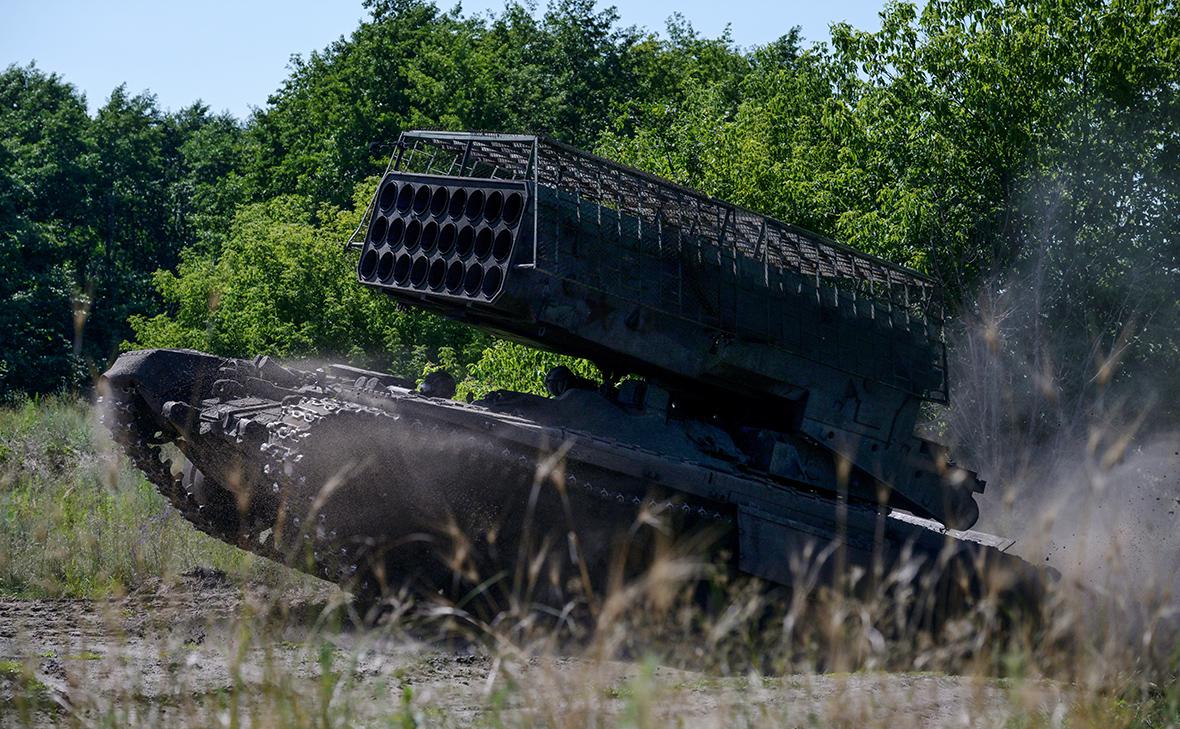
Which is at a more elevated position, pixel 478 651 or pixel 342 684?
pixel 342 684

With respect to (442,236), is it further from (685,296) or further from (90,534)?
(90,534)

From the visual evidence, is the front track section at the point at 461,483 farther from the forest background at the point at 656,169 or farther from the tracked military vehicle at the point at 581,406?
the forest background at the point at 656,169

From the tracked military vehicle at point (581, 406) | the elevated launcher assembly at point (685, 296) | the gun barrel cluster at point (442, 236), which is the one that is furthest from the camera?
the elevated launcher assembly at point (685, 296)

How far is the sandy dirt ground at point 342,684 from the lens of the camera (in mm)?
3895

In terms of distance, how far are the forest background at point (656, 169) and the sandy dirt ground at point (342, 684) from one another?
4.81 feet

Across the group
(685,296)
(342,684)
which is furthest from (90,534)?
(342,684)

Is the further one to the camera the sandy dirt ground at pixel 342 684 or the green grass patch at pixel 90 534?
the green grass patch at pixel 90 534

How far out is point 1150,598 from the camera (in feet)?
14.9

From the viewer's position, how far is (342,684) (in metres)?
6.70

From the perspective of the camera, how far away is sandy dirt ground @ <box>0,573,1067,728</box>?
3.89 metres

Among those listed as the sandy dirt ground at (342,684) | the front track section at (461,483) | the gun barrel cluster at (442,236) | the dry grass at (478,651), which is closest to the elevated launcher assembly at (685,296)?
the gun barrel cluster at (442,236)

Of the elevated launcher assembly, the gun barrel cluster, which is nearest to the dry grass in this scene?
the elevated launcher assembly

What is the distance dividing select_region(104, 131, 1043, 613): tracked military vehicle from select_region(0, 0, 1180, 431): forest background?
4.16ft

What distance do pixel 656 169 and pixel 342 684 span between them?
18.7 m
